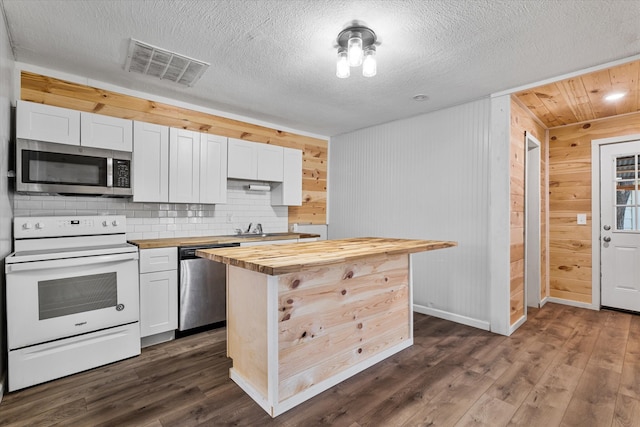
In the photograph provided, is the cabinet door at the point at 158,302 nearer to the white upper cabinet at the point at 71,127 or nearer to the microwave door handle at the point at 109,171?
the microwave door handle at the point at 109,171

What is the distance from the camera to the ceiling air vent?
95.0 inches

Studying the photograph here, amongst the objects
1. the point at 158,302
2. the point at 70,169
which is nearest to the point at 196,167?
the point at 70,169

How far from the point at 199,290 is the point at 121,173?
1.27m

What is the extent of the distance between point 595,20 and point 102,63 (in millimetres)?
3515

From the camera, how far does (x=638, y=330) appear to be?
128 inches

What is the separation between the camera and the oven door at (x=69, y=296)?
214 centimetres

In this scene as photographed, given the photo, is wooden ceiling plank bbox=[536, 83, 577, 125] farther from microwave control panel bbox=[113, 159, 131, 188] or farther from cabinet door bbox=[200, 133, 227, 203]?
microwave control panel bbox=[113, 159, 131, 188]

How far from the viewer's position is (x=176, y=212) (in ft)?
11.6

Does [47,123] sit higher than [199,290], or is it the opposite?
[47,123]

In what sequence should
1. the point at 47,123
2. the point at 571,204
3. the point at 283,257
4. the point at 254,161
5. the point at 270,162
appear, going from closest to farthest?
the point at 283,257
the point at 47,123
the point at 254,161
the point at 270,162
the point at 571,204

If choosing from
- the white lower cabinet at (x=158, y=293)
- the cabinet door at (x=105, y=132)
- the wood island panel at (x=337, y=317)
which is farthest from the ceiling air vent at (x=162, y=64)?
the wood island panel at (x=337, y=317)

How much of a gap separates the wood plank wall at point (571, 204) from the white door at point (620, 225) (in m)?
0.14

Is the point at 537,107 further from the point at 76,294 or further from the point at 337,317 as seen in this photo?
the point at 76,294

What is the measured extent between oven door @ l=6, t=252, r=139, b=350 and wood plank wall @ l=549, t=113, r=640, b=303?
16.1 feet
